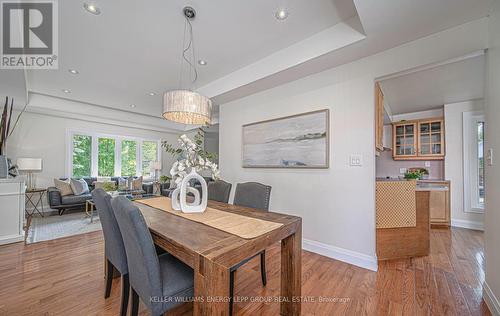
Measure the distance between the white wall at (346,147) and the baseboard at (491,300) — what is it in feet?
2.57

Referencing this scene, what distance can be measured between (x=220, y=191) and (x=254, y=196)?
54cm

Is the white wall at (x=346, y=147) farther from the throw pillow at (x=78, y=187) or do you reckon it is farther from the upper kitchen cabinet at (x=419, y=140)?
the throw pillow at (x=78, y=187)

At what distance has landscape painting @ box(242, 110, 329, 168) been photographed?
2.50 metres

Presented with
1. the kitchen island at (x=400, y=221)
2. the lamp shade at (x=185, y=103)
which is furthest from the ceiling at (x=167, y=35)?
the kitchen island at (x=400, y=221)

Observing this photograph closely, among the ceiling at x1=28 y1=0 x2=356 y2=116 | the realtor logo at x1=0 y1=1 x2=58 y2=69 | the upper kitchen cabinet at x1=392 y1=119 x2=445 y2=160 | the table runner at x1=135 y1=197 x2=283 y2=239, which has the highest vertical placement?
the ceiling at x1=28 y1=0 x2=356 y2=116

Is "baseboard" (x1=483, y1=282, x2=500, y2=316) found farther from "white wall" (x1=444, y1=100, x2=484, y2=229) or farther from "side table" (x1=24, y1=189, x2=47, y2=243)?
"side table" (x1=24, y1=189, x2=47, y2=243)

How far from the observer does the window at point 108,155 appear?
16.7 feet

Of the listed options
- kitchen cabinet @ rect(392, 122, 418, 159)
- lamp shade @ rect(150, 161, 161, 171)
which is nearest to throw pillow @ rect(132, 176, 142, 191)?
lamp shade @ rect(150, 161, 161, 171)

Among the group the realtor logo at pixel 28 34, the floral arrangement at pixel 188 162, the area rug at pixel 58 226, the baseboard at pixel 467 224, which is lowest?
the area rug at pixel 58 226

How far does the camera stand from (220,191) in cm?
241

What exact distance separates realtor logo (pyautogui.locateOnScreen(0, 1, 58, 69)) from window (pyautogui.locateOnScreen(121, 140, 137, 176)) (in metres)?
3.46

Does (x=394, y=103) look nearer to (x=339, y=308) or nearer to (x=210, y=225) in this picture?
(x=339, y=308)

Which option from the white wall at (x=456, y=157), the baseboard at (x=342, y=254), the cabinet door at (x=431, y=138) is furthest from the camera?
the cabinet door at (x=431, y=138)

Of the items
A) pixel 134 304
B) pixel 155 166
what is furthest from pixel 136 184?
pixel 134 304
